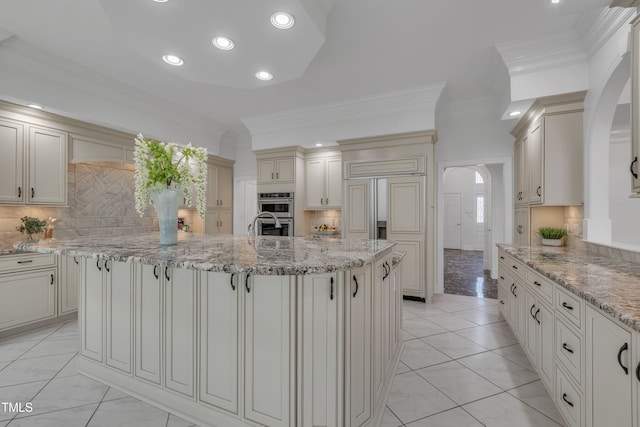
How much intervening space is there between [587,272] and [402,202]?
258 cm

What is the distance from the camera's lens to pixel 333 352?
1.38 m

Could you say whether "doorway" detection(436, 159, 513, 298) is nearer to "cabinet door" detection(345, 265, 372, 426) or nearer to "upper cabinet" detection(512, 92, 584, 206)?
"upper cabinet" detection(512, 92, 584, 206)

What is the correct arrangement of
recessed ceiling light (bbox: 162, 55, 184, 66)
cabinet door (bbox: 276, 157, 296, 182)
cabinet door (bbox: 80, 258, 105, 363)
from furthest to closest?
cabinet door (bbox: 276, 157, 296, 182) < recessed ceiling light (bbox: 162, 55, 184, 66) < cabinet door (bbox: 80, 258, 105, 363)

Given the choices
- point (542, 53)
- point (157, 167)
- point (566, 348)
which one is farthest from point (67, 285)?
point (542, 53)

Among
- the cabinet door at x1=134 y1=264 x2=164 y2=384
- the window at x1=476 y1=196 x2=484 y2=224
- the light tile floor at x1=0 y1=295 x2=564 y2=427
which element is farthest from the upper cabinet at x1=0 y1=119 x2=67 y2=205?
the window at x1=476 y1=196 x2=484 y2=224

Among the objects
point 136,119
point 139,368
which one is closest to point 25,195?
point 136,119

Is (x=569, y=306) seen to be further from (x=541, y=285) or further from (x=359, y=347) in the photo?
(x=359, y=347)

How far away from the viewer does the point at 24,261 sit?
3127mm

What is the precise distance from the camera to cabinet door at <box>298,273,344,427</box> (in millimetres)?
1381

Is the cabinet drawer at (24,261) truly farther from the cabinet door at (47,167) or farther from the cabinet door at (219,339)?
the cabinet door at (219,339)

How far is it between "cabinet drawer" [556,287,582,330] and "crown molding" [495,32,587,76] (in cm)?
244

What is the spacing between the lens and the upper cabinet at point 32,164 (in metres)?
3.10

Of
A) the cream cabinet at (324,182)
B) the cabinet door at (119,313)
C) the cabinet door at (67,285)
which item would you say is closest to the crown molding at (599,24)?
the cream cabinet at (324,182)

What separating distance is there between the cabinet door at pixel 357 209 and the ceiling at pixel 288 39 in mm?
1349
